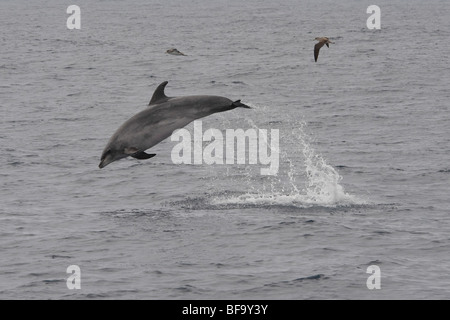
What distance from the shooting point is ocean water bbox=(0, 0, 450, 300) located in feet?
72.6

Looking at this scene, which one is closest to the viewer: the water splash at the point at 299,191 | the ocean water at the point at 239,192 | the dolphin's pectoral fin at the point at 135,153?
the dolphin's pectoral fin at the point at 135,153

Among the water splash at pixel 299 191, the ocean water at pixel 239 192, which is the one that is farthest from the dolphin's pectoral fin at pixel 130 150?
the water splash at pixel 299 191

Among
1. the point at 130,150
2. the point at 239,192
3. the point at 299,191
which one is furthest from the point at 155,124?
the point at 299,191

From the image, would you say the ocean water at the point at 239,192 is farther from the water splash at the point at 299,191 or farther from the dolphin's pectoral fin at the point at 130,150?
the dolphin's pectoral fin at the point at 130,150

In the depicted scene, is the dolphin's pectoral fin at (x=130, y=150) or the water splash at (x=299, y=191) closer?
the dolphin's pectoral fin at (x=130, y=150)

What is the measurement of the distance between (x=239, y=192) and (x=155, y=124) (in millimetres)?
10347

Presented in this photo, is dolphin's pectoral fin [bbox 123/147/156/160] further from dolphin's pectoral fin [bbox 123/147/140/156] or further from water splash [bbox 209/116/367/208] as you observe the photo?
water splash [bbox 209/116/367/208]

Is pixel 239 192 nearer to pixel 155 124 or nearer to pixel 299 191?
pixel 299 191

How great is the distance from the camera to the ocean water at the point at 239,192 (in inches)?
872

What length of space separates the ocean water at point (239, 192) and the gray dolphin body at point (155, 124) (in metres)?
2.72

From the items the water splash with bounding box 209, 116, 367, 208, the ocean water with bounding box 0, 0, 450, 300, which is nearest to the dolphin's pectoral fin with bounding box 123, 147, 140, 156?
the ocean water with bounding box 0, 0, 450, 300

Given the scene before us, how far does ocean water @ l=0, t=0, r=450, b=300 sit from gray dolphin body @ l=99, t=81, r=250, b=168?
2.72 meters

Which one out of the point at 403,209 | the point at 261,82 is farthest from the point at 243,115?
the point at 403,209
